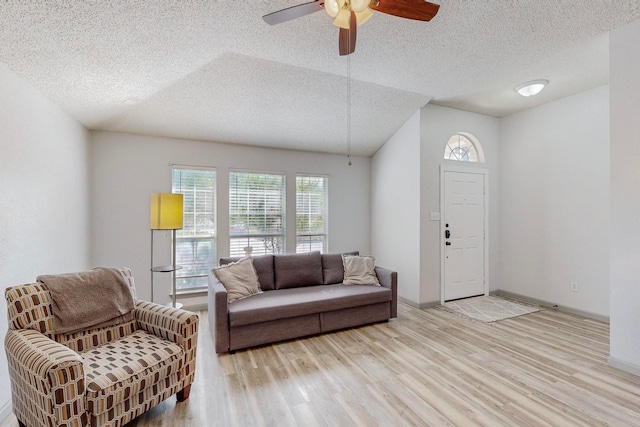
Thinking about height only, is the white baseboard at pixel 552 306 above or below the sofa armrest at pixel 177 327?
below

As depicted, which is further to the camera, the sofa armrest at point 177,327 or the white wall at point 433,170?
the white wall at point 433,170

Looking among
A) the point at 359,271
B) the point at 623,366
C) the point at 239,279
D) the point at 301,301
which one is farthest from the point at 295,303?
the point at 623,366

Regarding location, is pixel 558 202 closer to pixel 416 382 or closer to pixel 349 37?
pixel 416 382

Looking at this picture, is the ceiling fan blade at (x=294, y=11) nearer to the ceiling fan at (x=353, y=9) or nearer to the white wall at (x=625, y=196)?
the ceiling fan at (x=353, y=9)

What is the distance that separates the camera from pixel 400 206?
15.1 feet

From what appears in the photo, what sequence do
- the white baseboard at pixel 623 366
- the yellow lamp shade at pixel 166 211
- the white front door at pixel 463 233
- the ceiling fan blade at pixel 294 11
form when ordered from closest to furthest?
1. the ceiling fan blade at pixel 294 11
2. the white baseboard at pixel 623 366
3. the yellow lamp shade at pixel 166 211
4. the white front door at pixel 463 233

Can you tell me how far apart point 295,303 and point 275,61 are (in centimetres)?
252

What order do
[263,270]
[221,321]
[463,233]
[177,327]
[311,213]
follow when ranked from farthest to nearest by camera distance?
1. [311,213]
2. [463,233]
3. [263,270]
4. [221,321]
5. [177,327]

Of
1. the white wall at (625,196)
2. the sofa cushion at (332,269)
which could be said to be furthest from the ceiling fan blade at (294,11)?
the sofa cushion at (332,269)

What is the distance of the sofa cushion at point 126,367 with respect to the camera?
5.45ft

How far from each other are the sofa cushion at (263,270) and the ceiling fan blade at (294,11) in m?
2.67

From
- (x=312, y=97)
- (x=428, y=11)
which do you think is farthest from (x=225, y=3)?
(x=312, y=97)

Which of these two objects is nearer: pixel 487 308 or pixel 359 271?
pixel 359 271

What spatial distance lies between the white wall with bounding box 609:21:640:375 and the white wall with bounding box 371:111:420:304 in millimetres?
2001
